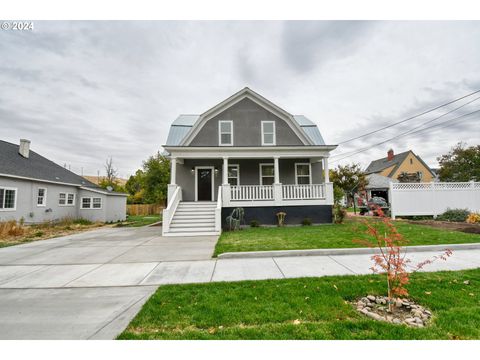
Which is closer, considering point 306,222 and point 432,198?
point 306,222

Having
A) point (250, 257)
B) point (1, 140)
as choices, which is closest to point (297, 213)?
point (250, 257)

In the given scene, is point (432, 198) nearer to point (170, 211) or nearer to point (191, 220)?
point (191, 220)

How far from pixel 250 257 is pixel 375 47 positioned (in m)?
9.09

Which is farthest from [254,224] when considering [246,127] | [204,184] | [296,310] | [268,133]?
[296,310]

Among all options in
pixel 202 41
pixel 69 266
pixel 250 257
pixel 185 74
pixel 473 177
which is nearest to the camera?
pixel 69 266

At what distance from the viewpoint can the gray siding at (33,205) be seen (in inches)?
510

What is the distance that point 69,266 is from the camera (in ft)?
16.8

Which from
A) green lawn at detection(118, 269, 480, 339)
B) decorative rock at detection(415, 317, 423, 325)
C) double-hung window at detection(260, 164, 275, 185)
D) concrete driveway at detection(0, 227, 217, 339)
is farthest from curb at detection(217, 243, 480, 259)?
double-hung window at detection(260, 164, 275, 185)

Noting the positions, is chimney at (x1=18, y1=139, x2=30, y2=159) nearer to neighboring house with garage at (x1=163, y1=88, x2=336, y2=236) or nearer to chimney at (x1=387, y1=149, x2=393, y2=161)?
neighboring house with garage at (x1=163, y1=88, x2=336, y2=236)

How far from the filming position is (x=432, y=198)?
12.7m

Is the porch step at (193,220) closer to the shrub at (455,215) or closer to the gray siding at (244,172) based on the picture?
the gray siding at (244,172)

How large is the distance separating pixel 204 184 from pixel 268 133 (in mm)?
5075

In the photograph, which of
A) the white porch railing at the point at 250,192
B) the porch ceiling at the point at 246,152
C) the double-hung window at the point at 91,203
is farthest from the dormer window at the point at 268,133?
the double-hung window at the point at 91,203

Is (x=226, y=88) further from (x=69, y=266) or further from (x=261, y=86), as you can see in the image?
(x=69, y=266)
